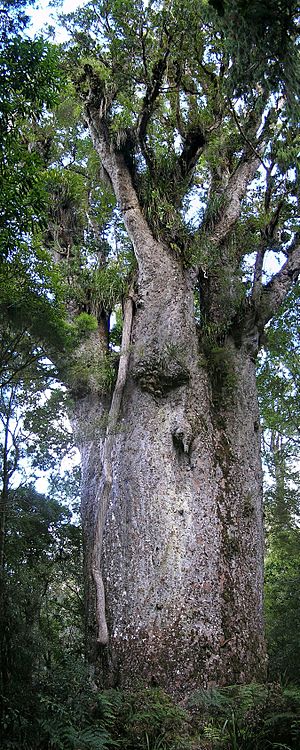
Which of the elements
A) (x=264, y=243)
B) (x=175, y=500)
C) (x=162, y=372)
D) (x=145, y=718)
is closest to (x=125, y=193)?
(x=264, y=243)

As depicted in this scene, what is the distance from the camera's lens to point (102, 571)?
6254mm

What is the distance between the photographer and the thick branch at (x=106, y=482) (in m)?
5.82

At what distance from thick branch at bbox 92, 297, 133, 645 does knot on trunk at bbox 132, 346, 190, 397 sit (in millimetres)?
269

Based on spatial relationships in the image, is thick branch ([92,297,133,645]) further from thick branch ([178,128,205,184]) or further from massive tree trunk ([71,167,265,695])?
thick branch ([178,128,205,184])

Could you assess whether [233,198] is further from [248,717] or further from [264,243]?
[248,717]

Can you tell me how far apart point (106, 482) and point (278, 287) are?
13.7 ft

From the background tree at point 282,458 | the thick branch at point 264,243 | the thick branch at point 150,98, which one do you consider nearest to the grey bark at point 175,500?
the thick branch at point 264,243

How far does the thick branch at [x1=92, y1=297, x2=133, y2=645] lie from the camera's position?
582 cm

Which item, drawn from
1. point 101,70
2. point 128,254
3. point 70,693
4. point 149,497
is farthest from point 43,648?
point 101,70

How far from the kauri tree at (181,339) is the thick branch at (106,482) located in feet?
0.06

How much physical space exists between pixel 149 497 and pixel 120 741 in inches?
92.1

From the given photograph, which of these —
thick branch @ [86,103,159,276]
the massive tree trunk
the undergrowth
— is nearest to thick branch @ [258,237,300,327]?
the massive tree trunk

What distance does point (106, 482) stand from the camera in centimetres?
627

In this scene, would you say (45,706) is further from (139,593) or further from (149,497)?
(149,497)
